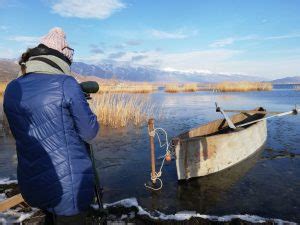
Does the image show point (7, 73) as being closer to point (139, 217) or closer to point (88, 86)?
point (139, 217)

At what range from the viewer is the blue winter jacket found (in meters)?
2.25

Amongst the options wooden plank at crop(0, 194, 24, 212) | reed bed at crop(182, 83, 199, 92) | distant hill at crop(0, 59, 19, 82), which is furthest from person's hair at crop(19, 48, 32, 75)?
distant hill at crop(0, 59, 19, 82)

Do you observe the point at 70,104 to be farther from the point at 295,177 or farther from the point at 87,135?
the point at 295,177

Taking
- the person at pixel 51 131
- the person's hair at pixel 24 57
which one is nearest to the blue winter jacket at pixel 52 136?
the person at pixel 51 131

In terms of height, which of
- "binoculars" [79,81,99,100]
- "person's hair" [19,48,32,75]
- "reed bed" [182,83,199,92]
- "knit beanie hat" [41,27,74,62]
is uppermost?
"knit beanie hat" [41,27,74,62]

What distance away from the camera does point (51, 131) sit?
2.29 metres

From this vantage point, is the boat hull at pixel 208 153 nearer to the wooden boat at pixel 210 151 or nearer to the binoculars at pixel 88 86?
the wooden boat at pixel 210 151

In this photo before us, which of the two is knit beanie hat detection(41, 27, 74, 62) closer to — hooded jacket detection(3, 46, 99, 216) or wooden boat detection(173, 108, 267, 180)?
hooded jacket detection(3, 46, 99, 216)

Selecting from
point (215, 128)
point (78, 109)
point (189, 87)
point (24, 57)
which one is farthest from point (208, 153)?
point (189, 87)

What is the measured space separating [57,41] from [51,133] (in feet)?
2.48

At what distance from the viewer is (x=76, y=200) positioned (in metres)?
2.36

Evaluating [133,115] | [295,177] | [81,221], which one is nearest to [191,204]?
[295,177]

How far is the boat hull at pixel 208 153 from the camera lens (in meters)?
6.32

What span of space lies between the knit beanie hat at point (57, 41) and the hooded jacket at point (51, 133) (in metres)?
0.10
